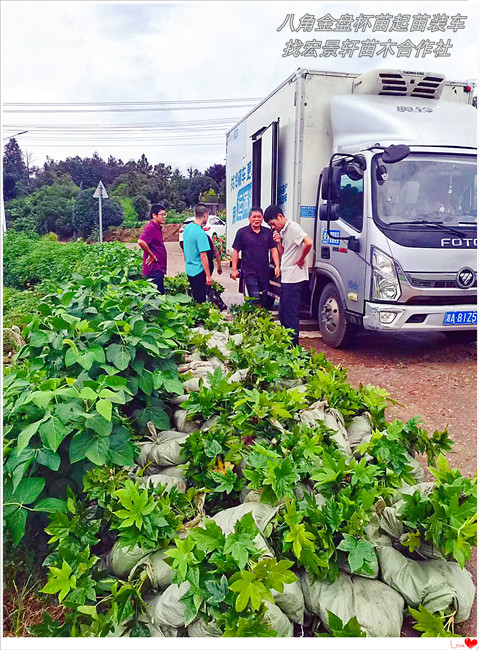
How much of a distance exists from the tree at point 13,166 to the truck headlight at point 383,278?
33.1m

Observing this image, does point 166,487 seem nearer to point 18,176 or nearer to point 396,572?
point 396,572

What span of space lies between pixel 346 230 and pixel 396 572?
15.6 feet

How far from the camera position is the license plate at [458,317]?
597 cm

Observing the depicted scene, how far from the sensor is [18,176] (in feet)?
134

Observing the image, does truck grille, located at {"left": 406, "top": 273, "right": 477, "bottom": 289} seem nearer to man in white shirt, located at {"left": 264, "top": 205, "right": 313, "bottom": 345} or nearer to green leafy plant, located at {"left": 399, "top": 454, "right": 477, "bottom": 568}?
man in white shirt, located at {"left": 264, "top": 205, "right": 313, "bottom": 345}

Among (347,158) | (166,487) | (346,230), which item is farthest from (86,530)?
(347,158)

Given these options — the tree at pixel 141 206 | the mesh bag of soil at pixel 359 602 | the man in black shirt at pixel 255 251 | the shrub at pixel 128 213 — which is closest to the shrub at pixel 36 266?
the man in black shirt at pixel 255 251

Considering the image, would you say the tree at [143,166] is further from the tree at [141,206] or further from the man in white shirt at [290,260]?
the man in white shirt at [290,260]

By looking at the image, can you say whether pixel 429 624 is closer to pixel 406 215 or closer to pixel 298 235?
pixel 298 235

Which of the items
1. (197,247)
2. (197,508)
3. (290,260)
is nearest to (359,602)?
(197,508)

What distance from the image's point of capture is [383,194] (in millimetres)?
5945

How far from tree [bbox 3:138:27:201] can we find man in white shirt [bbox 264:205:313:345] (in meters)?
32.4

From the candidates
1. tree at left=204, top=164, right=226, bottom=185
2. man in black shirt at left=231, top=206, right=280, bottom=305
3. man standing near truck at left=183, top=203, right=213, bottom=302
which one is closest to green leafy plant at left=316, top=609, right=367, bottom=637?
man in black shirt at left=231, top=206, right=280, bottom=305

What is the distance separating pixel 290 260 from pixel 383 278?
105 centimetres
